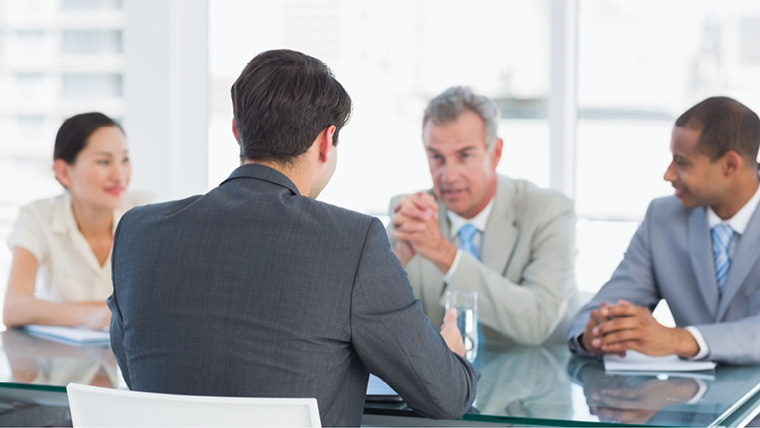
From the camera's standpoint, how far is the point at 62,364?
2.16 metres

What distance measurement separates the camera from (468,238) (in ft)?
9.77

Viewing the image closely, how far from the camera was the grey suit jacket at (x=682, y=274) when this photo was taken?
2.47 meters

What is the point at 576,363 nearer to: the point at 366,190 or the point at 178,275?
the point at 178,275

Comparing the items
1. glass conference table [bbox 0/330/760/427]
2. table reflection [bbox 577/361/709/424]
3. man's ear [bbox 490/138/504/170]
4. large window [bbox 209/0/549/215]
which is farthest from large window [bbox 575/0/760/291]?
table reflection [bbox 577/361/709/424]

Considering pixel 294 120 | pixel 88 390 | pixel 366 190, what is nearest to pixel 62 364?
pixel 88 390

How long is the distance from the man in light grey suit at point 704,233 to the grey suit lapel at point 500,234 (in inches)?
14.2

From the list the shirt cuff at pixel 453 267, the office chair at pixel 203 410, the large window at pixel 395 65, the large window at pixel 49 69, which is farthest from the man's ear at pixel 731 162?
the large window at pixel 49 69

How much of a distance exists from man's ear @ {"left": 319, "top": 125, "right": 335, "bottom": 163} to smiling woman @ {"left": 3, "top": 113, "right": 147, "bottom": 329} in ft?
5.74

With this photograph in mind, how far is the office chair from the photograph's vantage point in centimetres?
126

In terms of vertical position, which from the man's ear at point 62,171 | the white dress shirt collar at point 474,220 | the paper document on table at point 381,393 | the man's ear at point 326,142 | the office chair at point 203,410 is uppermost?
the man's ear at point 326,142

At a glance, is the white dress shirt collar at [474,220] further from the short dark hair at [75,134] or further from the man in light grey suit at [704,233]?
the short dark hair at [75,134]

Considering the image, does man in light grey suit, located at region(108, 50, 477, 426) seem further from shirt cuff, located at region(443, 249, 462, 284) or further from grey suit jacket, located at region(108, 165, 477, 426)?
shirt cuff, located at region(443, 249, 462, 284)

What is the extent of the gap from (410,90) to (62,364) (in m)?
3.11

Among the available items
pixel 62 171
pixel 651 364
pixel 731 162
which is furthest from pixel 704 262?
pixel 62 171
